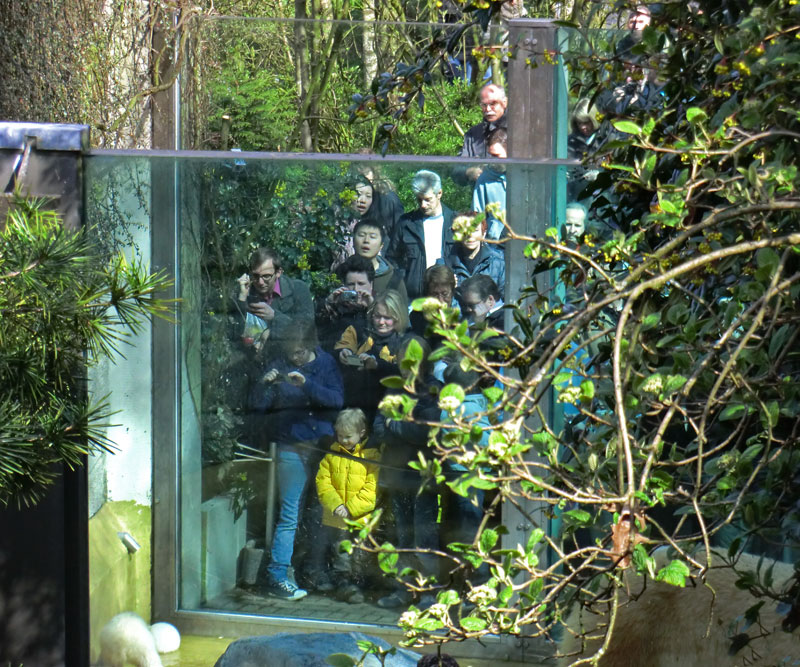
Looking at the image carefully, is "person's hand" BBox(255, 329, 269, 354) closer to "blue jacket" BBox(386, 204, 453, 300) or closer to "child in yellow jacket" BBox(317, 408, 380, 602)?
"child in yellow jacket" BBox(317, 408, 380, 602)

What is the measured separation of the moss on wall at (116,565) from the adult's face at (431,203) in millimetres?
1614

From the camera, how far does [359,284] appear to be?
13.2 feet

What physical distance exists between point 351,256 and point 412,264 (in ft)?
0.78

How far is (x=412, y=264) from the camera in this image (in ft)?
13.2

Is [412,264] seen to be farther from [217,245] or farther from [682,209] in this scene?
[682,209]

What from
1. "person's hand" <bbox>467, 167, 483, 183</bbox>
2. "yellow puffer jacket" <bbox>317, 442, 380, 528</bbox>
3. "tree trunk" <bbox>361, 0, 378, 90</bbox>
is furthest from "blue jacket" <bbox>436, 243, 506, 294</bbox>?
"tree trunk" <bbox>361, 0, 378, 90</bbox>

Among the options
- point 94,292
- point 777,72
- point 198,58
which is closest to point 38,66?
point 198,58

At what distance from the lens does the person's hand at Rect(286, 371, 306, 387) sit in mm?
4035

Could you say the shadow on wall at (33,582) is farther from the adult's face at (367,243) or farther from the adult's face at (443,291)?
the adult's face at (443,291)

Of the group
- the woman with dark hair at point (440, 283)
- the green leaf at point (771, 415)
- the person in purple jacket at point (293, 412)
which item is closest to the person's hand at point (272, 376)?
the person in purple jacket at point (293, 412)

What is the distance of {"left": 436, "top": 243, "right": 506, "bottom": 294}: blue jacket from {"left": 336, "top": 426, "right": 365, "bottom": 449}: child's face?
2.28ft

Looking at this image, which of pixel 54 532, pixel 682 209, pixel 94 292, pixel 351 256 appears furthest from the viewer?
pixel 351 256

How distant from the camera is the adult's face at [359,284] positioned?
400 centimetres

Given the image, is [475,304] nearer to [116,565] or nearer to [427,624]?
[116,565]
